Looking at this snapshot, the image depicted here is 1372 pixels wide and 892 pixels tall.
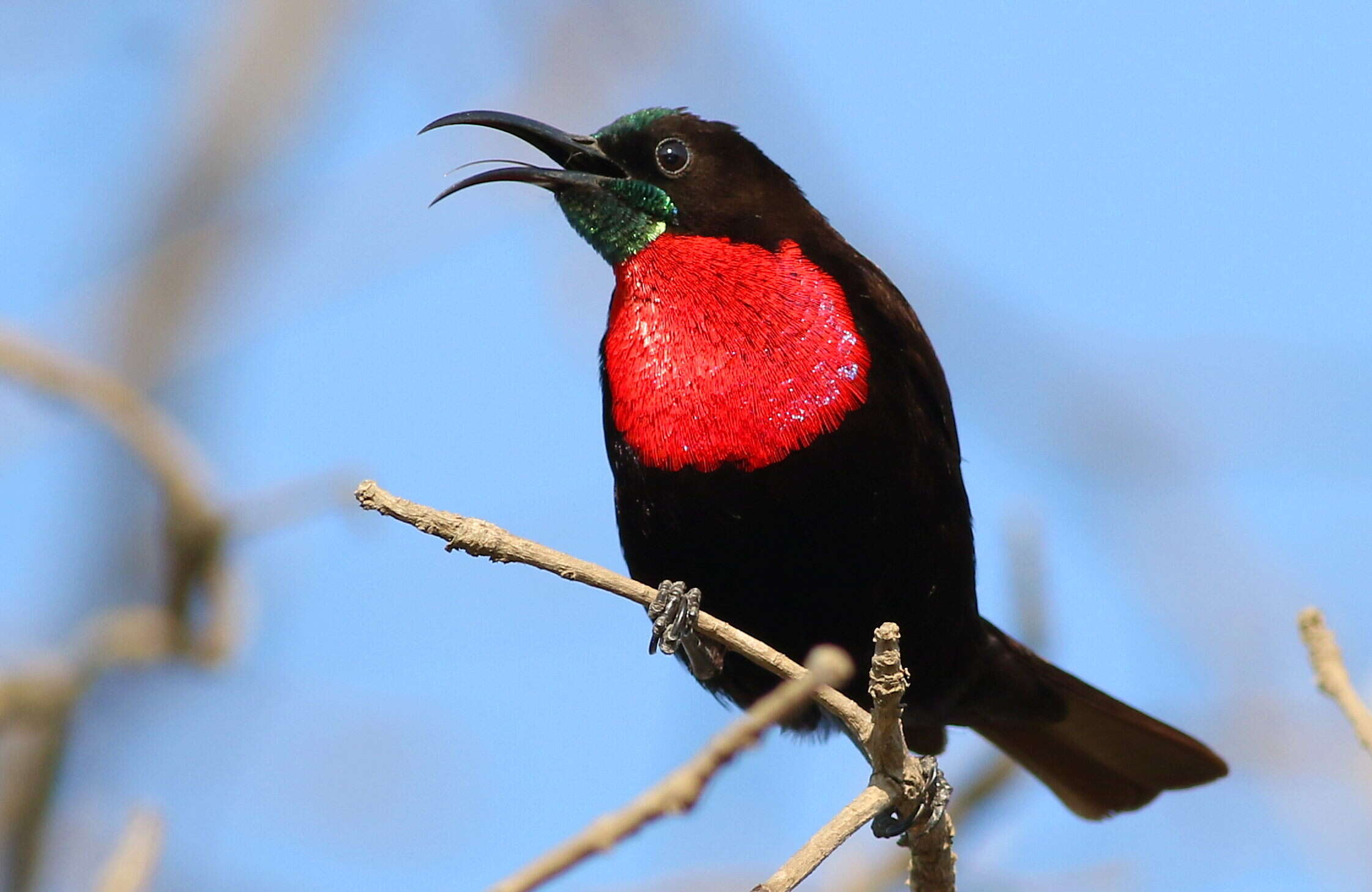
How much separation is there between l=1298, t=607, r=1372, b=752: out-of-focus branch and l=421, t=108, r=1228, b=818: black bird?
120 centimetres

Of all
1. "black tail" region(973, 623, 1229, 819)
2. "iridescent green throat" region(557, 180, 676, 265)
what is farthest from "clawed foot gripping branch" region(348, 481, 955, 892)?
"black tail" region(973, 623, 1229, 819)

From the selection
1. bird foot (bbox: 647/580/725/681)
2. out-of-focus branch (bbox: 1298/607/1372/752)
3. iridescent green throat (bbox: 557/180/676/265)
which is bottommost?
out-of-focus branch (bbox: 1298/607/1372/752)

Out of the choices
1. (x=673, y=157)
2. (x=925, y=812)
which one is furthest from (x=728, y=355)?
(x=925, y=812)

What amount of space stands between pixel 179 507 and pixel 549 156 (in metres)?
1.42

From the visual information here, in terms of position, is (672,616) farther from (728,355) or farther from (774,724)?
(774,724)

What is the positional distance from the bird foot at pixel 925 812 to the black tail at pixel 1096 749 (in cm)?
134

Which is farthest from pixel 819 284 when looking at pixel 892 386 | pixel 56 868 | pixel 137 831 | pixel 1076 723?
pixel 56 868

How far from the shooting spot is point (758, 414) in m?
3.75

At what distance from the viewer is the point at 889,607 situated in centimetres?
398

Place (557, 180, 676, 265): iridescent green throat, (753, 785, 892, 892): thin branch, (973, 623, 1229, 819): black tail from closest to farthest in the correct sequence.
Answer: (753, 785, 892, 892): thin branch
(557, 180, 676, 265): iridescent green throat
(973, 623, 1229, 819): black tail

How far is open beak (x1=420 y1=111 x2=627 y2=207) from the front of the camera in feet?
13.7

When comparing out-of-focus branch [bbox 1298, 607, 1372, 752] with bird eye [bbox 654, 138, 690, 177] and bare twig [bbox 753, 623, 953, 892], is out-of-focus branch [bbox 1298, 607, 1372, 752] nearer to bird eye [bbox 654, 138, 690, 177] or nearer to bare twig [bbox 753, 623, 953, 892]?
bare twig [bbox 753, 623, 953, 892]

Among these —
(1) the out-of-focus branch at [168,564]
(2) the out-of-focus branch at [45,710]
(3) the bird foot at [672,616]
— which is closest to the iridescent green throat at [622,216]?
(3) the bird foot at [672,616]

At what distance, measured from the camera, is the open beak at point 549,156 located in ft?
13.7
